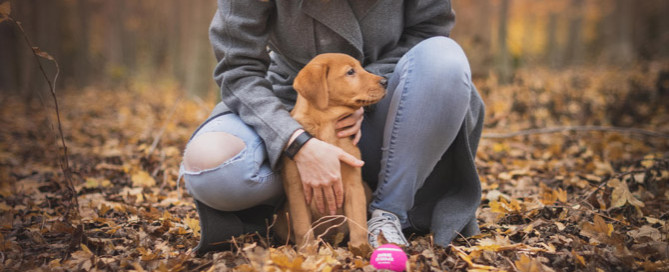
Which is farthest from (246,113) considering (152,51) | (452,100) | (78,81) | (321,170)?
(152,51)

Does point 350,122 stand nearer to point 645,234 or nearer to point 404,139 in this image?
point 404,139

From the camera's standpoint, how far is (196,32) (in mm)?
13852

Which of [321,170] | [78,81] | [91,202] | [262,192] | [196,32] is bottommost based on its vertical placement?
[78,81]

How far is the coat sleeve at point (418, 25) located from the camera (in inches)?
114

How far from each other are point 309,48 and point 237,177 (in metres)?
0.95

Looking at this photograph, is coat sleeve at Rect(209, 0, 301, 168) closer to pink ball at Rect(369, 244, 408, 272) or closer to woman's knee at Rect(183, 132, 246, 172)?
woman's knee at Rect(183, 132, 246, 172)

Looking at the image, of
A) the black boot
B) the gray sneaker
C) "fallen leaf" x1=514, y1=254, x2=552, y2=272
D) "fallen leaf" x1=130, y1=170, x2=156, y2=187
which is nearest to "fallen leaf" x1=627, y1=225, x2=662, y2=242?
"fallen leaf" x1=514, y1=254, x2=552, y2=272

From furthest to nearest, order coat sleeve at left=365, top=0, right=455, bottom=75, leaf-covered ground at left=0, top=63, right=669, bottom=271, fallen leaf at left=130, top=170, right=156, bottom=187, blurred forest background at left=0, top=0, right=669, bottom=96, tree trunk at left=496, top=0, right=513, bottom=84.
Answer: blurred forest background at left=0, top=0, right=669, bottom=96, tree trunk at left=496, top=0, right=513, bottom=84, fallen leaf at left=130, top=170, right=156, bottom=187, coat sleeve at left=365, top=0, right=455, bottom=75, leaf-covered ground at left=0, top=63, right=669, bottom=271

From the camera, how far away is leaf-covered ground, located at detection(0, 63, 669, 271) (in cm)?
225

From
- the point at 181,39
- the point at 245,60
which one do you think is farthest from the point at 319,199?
the point at 181,39

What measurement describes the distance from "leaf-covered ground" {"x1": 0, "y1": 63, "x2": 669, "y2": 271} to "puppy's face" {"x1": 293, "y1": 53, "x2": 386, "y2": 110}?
2.74ft

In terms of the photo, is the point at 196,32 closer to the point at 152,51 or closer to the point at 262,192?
the point at 262,192

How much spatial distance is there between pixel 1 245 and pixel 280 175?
5.29 feet

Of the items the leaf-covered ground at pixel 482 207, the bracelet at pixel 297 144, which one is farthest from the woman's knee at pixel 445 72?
the leaf-covered ground at pixel 482 207
